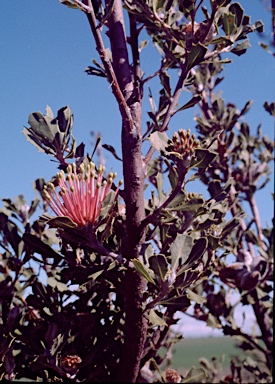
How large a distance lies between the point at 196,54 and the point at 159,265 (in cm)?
58

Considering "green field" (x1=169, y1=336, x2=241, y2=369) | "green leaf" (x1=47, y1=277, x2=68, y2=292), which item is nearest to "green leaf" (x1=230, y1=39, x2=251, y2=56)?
"green leaf" (x1=47, y1=277, x2=68, y2=292)

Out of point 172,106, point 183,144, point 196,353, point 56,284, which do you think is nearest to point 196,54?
point 172,106

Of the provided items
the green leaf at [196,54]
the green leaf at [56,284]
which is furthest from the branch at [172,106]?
the green leaf at [56,284]

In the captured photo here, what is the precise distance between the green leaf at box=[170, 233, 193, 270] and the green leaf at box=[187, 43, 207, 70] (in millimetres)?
484

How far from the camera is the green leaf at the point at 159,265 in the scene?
37.7 inches

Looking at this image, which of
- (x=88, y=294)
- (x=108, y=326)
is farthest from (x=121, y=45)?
(x=108, y=326)

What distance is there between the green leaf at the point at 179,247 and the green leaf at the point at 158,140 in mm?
221

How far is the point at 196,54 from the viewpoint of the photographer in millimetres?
1127

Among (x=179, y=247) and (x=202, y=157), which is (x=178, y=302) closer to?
(x=179, y=247)

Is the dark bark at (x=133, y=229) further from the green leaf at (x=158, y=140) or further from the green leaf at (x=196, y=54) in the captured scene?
the green leaf at (x=196, y=54)

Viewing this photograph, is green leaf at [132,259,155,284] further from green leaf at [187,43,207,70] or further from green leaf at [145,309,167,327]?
green leaf at [187,43,207,70]

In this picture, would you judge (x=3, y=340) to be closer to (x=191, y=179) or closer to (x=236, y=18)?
(x=191, y=179)

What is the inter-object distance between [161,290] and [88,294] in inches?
18.2

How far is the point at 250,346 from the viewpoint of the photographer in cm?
208
